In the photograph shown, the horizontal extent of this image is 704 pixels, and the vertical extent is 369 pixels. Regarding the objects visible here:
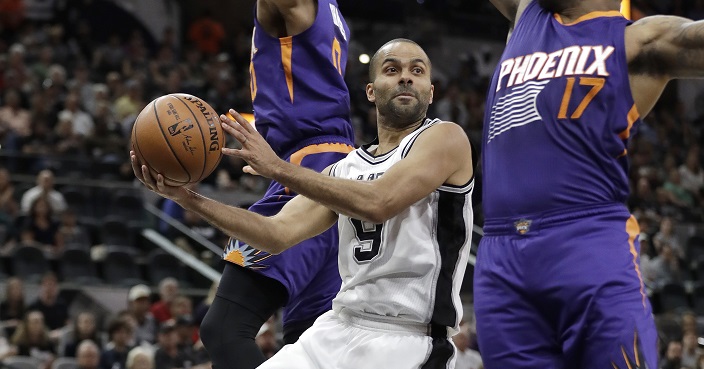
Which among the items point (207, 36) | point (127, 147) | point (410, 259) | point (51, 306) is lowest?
point (51, 306)

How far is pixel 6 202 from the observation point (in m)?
12.6

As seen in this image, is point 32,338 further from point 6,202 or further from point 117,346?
point 6,202

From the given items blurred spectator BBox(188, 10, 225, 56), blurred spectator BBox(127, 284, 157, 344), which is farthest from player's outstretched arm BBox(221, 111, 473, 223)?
blurred spectator BBox(188, 10, 225, 56)

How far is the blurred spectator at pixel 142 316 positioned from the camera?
36.1 ft

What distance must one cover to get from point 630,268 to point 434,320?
891 mm

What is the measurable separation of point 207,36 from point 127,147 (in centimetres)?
659

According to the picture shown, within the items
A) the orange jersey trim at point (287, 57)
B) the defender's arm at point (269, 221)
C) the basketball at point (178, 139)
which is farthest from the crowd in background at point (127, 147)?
the basketball at point (178, 139)

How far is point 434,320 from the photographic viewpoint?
415 cm

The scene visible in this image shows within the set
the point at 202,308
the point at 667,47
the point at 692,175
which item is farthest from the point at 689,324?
the point at 667,47

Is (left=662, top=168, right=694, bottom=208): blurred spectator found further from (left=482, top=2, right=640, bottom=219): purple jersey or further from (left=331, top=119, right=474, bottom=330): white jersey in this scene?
(left=482, top=2, right=640, bottom=219): purple jersey

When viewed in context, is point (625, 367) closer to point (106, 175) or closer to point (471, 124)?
point (106, 175)

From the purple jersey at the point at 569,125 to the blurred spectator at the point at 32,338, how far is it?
740 centimetres

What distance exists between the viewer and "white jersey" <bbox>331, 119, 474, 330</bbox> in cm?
414

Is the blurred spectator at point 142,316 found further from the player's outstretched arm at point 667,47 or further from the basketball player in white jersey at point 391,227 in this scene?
the player's outstretched arm at point 667,47
